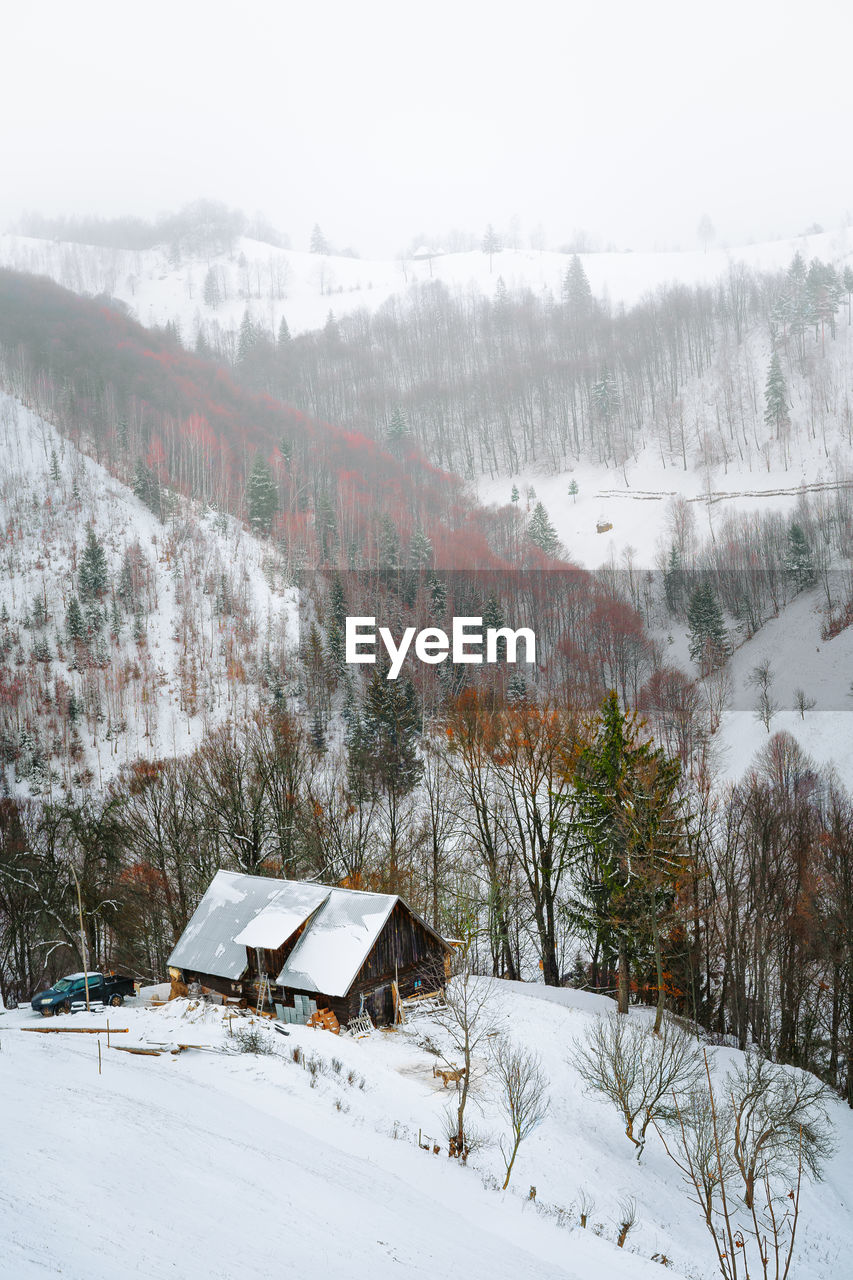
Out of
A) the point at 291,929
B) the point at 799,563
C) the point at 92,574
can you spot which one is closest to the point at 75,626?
the point at 92,574

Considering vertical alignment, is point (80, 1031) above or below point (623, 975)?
above

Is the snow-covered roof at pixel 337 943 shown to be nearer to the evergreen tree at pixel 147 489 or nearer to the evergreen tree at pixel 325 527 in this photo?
the evergreen tree at pixel 325 527

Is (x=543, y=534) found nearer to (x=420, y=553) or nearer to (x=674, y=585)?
(x=674, y=585)

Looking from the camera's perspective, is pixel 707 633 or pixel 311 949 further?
pixel 707 633

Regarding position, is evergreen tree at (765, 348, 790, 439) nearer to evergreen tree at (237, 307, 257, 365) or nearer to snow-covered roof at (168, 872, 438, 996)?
evergreen tree at (237, 307, 257, 365)

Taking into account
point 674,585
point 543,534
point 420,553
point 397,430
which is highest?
point 397,430

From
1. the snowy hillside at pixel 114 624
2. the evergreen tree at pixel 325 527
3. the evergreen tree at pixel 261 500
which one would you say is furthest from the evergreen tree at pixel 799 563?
the evergreen tree at pixel 261 500
